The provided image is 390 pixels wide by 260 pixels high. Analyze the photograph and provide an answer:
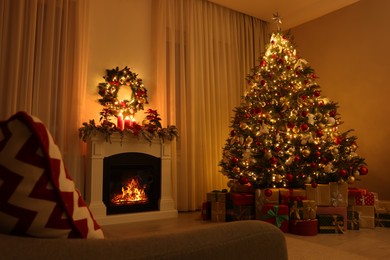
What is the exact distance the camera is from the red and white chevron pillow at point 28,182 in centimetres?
56

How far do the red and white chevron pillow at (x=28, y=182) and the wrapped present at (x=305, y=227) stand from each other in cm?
285

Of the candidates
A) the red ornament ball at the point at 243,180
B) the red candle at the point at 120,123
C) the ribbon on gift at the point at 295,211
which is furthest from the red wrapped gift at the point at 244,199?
the red candle at the point at 120,123

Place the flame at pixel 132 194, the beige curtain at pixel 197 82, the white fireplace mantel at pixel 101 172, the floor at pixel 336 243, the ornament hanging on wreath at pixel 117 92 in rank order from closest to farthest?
the floor at pixel 336 243, the white fireplace mantel at pixel 101 172, the flame at pixel 132 194, the ornament hanging on wreath at pixel 117 92, the beige curtain at pixel 197 82

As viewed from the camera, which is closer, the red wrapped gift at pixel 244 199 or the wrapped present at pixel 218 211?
the red wrapped gift at pixel 244 199

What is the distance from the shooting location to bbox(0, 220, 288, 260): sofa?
0.48m

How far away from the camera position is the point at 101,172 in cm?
372

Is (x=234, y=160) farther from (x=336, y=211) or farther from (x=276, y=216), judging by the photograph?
(x=336, y=211)

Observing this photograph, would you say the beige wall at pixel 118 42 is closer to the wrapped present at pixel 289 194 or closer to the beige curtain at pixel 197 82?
the beige curtain at pixel 197 82

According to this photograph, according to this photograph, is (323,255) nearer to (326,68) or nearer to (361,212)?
(361,212)

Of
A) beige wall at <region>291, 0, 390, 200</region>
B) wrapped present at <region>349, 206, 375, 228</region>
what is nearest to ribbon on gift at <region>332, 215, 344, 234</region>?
wrapped present at <region>349, 206, 375, 228</region>

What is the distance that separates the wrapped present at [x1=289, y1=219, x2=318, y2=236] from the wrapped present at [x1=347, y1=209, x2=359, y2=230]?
463 millimetres

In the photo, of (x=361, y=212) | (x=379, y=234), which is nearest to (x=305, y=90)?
(x=361, y=212)

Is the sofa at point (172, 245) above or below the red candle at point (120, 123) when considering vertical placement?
below

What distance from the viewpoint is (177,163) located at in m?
4.68
